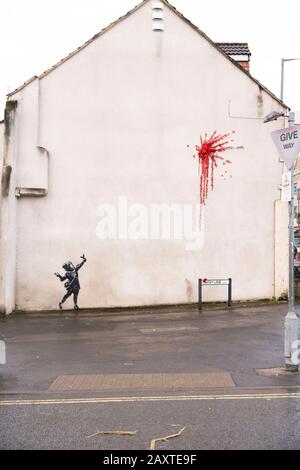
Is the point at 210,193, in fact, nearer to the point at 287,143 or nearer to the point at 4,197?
the point at 4,197

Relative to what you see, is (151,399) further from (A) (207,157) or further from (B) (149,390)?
(A) (207,157)

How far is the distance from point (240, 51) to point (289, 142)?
579 inches

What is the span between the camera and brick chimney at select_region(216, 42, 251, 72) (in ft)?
75.7

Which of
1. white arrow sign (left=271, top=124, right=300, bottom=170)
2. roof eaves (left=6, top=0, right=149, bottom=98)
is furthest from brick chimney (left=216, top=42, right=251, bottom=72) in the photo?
white arrow sign (left=271, top=124, right=300, bottom=170)

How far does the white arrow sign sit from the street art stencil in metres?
8.92

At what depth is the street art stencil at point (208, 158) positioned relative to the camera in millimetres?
18875

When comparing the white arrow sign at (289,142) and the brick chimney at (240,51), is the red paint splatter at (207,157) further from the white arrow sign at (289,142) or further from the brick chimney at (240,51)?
the white arrow sign at (289,142)

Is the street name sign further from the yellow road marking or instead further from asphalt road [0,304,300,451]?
the yellow road marking

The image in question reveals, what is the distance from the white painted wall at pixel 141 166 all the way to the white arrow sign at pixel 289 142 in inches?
353

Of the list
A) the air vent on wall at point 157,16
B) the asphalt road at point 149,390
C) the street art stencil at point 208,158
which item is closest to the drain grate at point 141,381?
the asphalt road at point 149,390

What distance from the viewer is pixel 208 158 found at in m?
18.9

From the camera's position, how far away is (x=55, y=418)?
6.94m

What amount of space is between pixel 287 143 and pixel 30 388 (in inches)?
230
